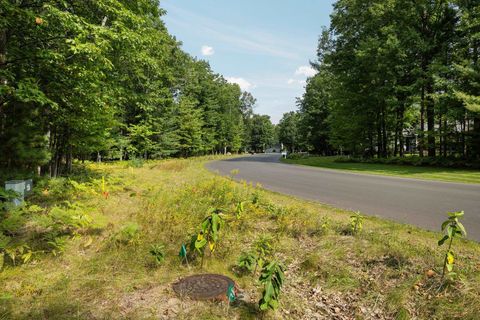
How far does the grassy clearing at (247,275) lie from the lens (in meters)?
3.44

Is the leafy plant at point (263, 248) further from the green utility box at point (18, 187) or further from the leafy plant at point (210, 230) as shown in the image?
the green utility box at point (18, 187)

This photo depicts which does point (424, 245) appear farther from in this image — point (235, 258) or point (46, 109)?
point (46, 109)

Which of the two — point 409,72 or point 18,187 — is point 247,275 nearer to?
point 18,187

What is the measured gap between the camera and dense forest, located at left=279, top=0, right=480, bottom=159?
20078mm

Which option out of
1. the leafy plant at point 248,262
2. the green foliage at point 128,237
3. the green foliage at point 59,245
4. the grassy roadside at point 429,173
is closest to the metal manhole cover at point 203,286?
the leafy plant at point 248,262

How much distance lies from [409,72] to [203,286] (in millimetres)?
26429

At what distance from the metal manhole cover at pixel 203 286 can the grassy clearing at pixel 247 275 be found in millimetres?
113

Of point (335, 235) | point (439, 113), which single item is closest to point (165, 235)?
point (335, 235)

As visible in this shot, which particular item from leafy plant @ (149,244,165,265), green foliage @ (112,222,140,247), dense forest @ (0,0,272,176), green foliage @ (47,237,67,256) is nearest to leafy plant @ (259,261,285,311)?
leafy plant @ (149,244,165,265)

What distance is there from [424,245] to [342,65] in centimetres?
2760

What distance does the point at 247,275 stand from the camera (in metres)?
4.39

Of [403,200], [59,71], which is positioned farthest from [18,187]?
[403,200]

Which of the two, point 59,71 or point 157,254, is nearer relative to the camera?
point 157,254

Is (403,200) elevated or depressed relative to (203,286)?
elevated
